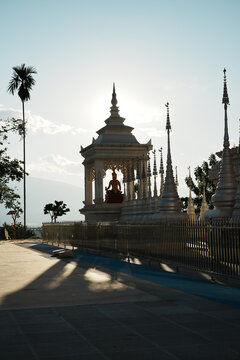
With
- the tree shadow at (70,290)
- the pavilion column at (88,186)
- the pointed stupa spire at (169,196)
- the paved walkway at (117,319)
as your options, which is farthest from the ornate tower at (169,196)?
the pavilion column at (88,186)

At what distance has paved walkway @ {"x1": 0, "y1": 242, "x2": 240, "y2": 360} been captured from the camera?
8109mm

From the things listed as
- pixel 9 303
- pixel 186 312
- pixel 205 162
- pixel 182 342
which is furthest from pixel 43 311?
pixel 205 162

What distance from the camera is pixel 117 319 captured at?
10.5 metres

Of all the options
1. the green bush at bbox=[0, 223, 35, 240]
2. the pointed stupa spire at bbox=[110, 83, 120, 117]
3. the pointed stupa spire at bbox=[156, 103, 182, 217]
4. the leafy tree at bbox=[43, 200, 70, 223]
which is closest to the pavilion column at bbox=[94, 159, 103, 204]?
the pointed stupa spire at bbox=[110, 83, 120, 117]

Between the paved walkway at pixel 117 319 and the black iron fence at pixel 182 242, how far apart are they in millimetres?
826

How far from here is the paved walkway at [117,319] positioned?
8109mm

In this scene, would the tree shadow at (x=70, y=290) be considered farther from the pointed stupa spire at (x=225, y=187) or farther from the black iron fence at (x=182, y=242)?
the pointed stupa spire at (x=225, y=187)

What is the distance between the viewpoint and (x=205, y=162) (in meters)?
58.6

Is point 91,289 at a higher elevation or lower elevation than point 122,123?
lower

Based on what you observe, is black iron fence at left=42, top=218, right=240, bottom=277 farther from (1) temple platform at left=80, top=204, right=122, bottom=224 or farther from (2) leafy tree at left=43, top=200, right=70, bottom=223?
(2) leafy tree at left=43, top=200, right=70, bottom=223

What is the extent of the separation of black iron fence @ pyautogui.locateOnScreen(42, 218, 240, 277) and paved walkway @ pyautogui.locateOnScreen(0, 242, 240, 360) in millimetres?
826

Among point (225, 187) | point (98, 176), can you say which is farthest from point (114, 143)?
point (225, 187)

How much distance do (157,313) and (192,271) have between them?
22.3 feet

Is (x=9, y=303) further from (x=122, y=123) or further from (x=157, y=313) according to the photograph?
(x=122, y=123)
